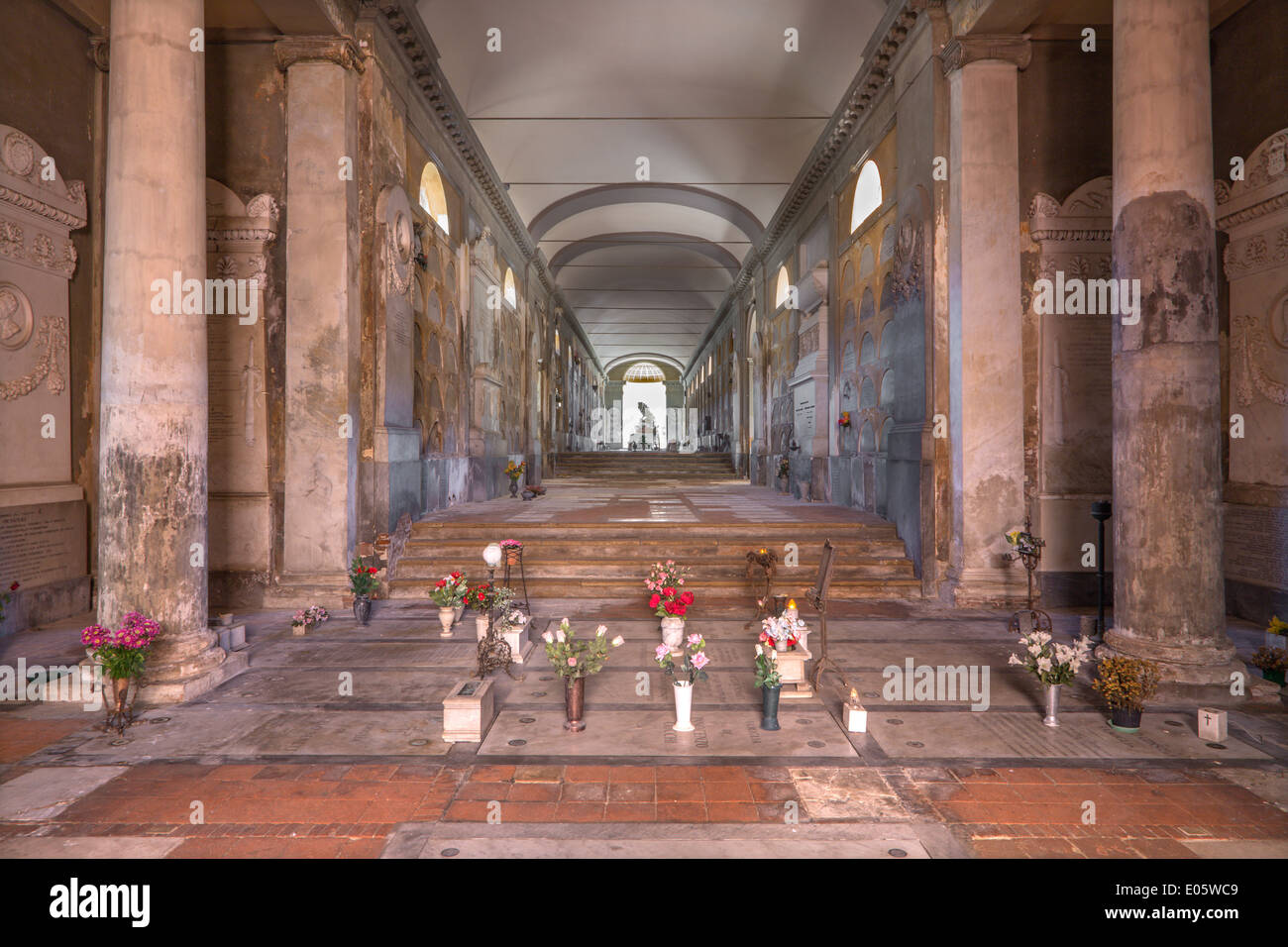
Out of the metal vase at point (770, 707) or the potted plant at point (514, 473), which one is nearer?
the metal vase at point (770, 707)

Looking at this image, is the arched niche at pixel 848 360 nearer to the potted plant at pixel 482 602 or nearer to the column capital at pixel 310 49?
the potted plant at pixel 482 602

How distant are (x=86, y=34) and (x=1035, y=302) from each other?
36.4ft

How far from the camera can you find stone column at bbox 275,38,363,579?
8.32 metres

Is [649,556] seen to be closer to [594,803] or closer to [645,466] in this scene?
[594,803]

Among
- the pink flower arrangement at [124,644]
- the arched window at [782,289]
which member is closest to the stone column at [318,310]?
the pink flower arrangement at [124,644]

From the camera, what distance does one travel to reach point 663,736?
4.62 m

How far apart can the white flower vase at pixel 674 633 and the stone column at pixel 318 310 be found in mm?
4196

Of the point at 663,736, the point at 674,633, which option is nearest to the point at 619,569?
the point at 674,633

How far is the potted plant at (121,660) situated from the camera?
4.64 m

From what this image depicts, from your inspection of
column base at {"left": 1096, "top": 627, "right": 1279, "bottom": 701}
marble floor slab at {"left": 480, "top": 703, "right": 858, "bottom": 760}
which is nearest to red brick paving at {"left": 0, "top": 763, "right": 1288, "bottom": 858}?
marble floor slab at {"left": 480, "top": 703, "right": 858, "bottom": 760}

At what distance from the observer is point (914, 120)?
9.23m

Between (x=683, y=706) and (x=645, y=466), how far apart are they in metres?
20.2

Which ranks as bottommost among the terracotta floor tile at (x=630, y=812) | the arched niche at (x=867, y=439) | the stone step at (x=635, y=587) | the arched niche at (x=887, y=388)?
the terracotta floor tile at (x=630, y=812)

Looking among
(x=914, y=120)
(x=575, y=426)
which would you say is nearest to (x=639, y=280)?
(x=575, y=426)
